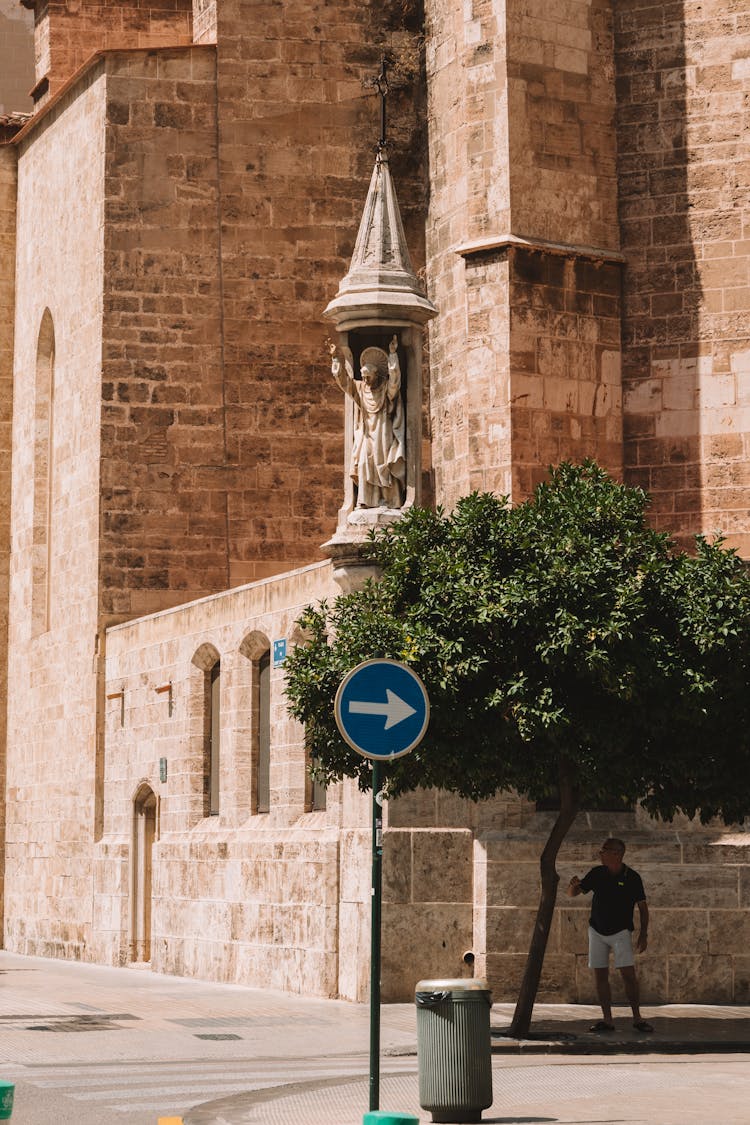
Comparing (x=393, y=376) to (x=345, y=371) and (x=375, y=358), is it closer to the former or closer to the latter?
(x=375, y=358)

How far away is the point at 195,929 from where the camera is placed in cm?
2094

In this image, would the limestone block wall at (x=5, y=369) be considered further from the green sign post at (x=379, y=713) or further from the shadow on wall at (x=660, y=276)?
the green sign post at (x=379, y=713)

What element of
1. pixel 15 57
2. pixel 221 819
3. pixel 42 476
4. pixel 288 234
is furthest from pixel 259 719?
pixel 15 57

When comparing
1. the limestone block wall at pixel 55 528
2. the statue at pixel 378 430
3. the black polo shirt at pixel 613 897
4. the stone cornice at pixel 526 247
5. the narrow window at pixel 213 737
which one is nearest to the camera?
the black polo shirt at pixel 613 897

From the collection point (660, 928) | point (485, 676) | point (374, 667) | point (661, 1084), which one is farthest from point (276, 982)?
point (374, 667)

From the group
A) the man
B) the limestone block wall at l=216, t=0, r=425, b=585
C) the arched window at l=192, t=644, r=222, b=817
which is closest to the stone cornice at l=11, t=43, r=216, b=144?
the limestone block wall at l=216, t=0, r=425, b=585

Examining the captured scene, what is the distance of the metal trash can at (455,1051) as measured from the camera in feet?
34.2

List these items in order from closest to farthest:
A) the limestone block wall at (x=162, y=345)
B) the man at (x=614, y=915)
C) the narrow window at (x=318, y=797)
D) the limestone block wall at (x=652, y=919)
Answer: the man at (x=614, y=915) → the limestone block wall at (x=652, y=919) → the narrow window at (x=318, y=797) → the limestone block wall at (x=162, y=345)

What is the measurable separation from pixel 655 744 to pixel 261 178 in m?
12.2

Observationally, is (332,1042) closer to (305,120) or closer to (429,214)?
(429,214)

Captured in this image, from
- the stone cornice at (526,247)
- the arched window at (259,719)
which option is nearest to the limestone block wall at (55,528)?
the arched window at (259,719)

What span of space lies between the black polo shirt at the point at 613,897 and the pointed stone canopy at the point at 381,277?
5.12 m

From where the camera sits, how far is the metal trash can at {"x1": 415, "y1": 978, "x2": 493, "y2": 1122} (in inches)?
410

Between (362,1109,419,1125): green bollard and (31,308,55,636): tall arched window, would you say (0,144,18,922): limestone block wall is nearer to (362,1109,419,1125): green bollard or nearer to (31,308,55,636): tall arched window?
(31,308,55,636): tall arched window
